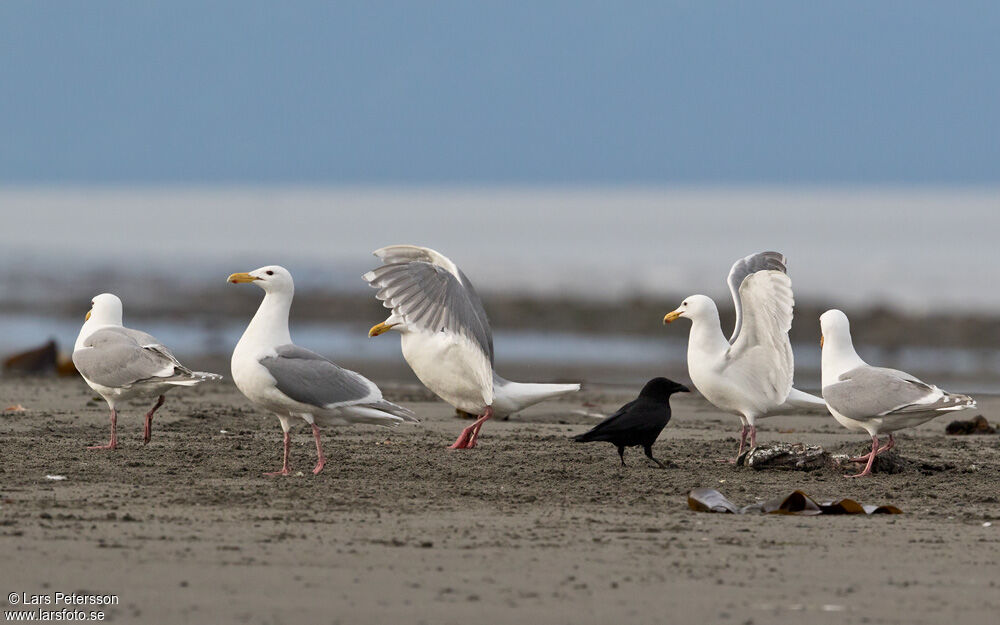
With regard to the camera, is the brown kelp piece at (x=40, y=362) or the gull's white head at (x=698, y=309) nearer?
the gull's white head at (x=698, y=309)

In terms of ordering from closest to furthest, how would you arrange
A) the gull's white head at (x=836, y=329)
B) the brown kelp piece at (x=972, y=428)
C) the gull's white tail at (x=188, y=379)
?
the gull's white tail at (x=188, y=379) < the gull's white head at (x=836, y=329) < the brown kelp piece at (x=972, y=428)

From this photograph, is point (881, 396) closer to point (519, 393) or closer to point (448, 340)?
point (519, 393)

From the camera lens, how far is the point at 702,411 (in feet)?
43.6

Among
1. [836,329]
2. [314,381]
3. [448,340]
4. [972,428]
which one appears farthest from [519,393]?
[972,428]

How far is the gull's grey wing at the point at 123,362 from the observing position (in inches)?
368

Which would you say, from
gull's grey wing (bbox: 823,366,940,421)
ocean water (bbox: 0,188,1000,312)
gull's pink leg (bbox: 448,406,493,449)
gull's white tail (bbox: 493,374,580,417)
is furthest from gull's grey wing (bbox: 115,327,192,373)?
ocean water (bbox: 0,188,1000,312)

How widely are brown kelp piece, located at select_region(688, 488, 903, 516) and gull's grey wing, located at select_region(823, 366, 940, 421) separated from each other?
182 centimetres

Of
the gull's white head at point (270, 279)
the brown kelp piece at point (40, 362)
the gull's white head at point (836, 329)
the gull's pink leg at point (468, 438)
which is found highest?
the gull's white head at point (270, 279)

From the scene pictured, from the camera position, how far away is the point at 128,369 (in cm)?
936

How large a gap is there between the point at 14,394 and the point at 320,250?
3622 cm

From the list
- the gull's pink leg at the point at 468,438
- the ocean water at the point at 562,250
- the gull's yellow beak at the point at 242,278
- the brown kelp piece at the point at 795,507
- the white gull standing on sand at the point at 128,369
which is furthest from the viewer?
the ocean water at the point at 562,250

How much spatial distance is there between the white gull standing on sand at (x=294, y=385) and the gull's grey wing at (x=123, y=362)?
820 millimetres
